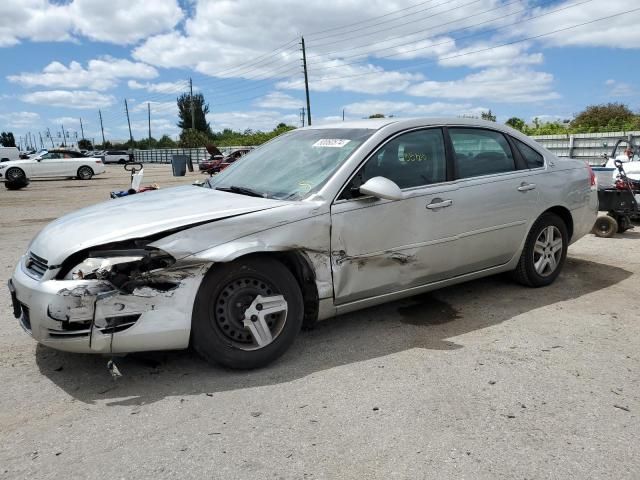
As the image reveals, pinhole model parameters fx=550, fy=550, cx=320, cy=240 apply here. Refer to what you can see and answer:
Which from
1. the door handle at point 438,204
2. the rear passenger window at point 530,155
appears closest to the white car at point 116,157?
the rear passenger window at point 530,155

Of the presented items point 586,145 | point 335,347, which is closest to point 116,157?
point 586,145

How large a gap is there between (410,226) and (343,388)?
1.39 metres

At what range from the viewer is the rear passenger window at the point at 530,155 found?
5.04 meters

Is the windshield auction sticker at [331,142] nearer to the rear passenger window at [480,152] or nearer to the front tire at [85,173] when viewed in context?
the rear passenger window at [480,152]

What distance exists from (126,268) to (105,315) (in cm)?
29

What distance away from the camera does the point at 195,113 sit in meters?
95.8

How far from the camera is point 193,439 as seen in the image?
273 centimetres

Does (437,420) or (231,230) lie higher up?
(231,230)

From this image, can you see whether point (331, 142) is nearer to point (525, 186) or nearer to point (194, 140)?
point (525, 186)

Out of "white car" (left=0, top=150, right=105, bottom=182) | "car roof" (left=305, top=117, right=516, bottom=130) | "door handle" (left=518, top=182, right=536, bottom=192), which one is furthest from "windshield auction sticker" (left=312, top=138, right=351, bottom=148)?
"white car" (left=0, top=150, right=105, bottom=182)

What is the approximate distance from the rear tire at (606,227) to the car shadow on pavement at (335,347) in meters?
2.73

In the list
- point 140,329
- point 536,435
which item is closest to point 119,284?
point 140,329

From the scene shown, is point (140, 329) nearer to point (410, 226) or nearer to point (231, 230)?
point (231, 230)

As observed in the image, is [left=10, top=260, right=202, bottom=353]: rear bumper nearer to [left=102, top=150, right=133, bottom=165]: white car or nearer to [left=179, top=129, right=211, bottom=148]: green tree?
[left=102, top=150, right=133, bottom=165]: white car
